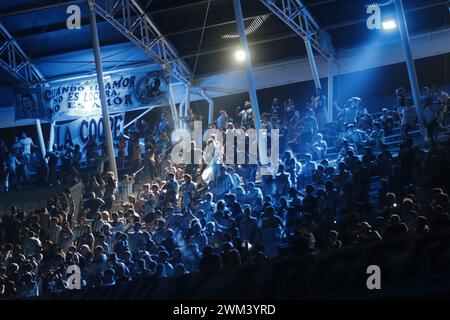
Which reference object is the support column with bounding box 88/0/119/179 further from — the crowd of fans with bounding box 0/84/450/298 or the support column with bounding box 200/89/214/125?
the support column with bounding box 200/89/214/125

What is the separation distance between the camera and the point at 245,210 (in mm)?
13195

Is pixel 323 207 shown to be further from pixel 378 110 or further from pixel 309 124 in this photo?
pixel 378 110

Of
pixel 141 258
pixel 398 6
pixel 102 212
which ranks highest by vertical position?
pixel 398 6

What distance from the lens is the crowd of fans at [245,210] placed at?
11812 mm

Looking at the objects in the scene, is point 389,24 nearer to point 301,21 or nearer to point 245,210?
point 301,21

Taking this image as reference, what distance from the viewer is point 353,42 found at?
2309cm

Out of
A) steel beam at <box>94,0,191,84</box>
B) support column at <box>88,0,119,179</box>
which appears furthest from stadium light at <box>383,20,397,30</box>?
support column at <box>88,0,119,179</box>

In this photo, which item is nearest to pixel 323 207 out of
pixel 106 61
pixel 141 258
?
pixel 141 258

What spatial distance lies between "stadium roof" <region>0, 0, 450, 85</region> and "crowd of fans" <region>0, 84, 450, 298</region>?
315cm

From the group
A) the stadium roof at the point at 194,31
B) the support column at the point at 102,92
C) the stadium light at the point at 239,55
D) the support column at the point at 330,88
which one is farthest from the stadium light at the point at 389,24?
the support column at the point at 102,92

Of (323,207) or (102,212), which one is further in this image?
(102,212)

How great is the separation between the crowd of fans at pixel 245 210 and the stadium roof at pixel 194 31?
10.3 ft
